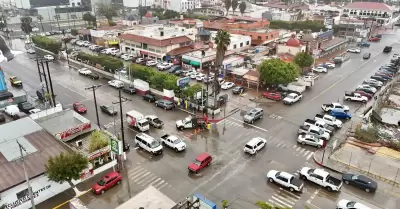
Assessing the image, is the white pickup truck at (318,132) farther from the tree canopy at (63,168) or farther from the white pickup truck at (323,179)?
the tree canopy at (63,168)

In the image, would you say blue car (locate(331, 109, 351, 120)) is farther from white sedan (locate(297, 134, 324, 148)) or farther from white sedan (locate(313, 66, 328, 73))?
white sedan (locate(313, 66, 328, 73))

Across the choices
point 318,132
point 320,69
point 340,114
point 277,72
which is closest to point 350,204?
point 318,132

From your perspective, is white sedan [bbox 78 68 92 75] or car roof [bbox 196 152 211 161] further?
white sedan [bbox 78 68 92 75]

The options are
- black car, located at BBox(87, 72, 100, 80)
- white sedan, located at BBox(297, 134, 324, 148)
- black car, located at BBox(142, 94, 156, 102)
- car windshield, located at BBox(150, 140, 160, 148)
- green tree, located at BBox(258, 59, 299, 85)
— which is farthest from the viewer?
black car, located at BBox(87, 72, 100, 80)

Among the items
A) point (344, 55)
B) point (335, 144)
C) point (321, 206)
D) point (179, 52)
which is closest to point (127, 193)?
point (321, 206)

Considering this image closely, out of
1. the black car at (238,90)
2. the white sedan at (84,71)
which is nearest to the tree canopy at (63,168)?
the black car at (238,90)

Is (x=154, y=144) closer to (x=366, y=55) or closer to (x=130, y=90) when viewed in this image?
(x=130, y=90)

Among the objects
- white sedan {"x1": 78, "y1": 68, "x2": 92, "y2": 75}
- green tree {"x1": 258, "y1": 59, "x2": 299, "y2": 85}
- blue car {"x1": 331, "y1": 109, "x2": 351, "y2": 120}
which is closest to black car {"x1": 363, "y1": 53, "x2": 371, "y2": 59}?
green tree {"x1": 258, "y1": 59, "x2": 299, "y2": 85}

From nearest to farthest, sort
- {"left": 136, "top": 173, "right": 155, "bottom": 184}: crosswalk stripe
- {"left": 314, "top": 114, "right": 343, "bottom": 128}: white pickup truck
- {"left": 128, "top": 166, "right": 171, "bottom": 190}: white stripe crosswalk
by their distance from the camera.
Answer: {"left": 128, "top": 166, "right": 171, "bottom": 190}: white stripe crosswalk, {"left": 136, "top": 173, "right": 155, "bottom": 184}: crosswalk stripe, {"left": 314, "top": 114, "right": 343, "bottom": 128}: white pickup truck
